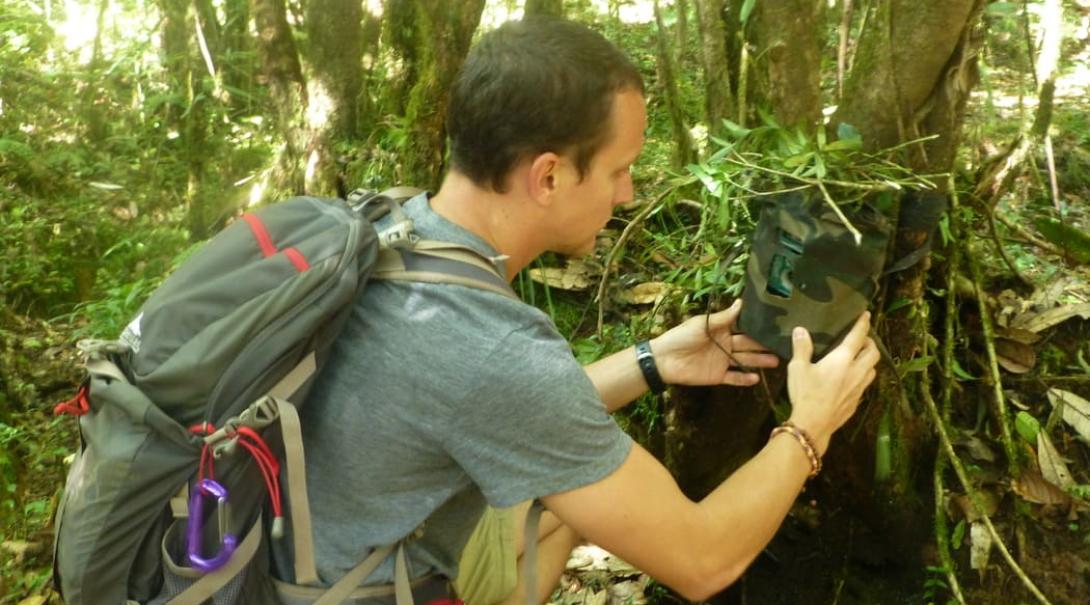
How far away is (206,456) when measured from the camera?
1.93 meters

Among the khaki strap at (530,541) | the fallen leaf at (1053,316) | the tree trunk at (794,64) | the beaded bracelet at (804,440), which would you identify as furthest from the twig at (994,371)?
the khaki strap at (530,541)

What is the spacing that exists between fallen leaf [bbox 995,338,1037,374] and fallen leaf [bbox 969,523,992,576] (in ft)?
1.88

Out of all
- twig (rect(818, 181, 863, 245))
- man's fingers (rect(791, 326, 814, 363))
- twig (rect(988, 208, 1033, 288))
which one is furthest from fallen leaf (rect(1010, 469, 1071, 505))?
twig (rect(818, 181, 863, 245))

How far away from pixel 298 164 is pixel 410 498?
11.3ft

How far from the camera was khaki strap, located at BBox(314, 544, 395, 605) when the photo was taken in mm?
2258

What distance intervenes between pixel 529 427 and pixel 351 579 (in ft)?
2.11

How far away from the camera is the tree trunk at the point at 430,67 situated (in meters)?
4.74

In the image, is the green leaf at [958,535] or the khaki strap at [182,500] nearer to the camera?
the khaki strap at [182,500]

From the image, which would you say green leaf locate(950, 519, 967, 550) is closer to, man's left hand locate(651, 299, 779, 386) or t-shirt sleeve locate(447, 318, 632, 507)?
man's left hand locate(651, 299, 779, 386)

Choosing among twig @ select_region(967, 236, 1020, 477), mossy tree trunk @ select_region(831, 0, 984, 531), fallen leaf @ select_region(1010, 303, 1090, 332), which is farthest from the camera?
fallen leaf @ select_region(1010, 303, 1090, 332)

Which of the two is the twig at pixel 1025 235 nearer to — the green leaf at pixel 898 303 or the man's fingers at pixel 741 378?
the green leaf at pixel 898 303

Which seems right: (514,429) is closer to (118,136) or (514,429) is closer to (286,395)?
(286,395)

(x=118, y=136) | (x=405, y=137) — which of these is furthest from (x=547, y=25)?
(x=118, y=136)

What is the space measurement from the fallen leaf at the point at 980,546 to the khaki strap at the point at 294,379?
2.18 m
